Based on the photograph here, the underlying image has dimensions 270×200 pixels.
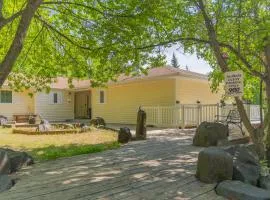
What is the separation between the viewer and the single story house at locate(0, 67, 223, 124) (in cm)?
1798

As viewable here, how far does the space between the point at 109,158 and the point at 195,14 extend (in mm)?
3927

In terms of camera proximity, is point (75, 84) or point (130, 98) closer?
point (130, 98)

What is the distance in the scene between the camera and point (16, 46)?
6164mm

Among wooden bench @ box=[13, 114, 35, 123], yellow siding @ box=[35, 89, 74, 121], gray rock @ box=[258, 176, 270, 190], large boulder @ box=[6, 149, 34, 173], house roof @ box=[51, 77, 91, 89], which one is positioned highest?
house roof @ box=[51, 77, 91, 89]

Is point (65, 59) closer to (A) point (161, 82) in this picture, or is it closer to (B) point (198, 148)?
(B) point (198, 148)

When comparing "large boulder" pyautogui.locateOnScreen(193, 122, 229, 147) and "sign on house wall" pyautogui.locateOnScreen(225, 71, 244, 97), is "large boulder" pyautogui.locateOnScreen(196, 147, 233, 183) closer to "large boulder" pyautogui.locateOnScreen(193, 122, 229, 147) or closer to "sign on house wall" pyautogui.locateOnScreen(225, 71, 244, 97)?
"sign on house wall" pyautogui.locateOnScreen(225, 71, 244, 97)

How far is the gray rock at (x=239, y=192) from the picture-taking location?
4.62 meters

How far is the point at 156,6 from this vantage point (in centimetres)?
786

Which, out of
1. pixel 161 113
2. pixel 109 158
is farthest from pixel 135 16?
pixel 161 113

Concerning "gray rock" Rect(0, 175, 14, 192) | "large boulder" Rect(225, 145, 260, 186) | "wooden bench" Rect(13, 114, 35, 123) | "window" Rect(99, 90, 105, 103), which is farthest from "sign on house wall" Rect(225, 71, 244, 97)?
"wooden bench" Rect(13, 114, 35, 123)

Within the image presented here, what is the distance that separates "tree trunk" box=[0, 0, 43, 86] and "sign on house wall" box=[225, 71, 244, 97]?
153 inches

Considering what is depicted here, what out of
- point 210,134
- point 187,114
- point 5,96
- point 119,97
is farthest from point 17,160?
point 5,96

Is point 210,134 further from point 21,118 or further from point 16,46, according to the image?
point 21,118

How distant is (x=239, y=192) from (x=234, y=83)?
6.58 feet
